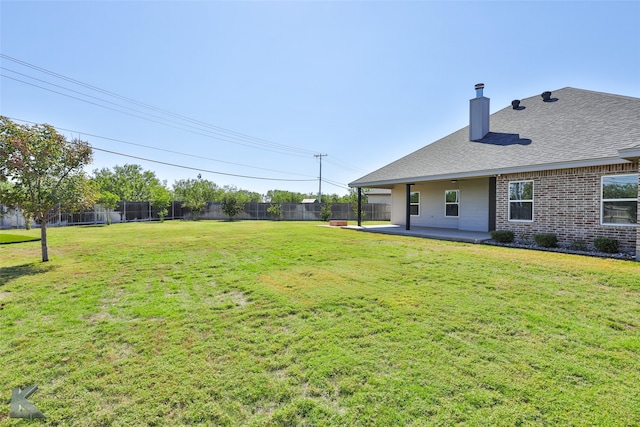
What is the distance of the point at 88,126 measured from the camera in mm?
25406

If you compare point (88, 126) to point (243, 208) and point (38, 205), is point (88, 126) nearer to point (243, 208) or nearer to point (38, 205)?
point (243, 208)

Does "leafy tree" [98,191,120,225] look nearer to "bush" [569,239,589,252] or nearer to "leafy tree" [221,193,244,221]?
"leafy tree" [221,193,244,221]

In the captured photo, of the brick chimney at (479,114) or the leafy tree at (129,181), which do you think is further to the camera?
the leafy tree at (129,181)

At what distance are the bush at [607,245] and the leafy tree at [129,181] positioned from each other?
49.8 metres

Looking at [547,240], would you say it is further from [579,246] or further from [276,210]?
[276,210]

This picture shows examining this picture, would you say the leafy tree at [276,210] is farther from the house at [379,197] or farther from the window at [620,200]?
the window at [620,200]

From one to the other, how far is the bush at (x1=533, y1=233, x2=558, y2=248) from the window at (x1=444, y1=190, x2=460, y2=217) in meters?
5.49

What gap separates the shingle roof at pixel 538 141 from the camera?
29.5ft

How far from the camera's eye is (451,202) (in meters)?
15.1

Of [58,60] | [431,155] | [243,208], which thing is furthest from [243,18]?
[243,208]

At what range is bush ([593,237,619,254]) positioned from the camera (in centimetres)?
800

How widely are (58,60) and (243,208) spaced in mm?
16241

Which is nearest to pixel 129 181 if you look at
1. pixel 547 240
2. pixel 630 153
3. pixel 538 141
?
pixel 538 141

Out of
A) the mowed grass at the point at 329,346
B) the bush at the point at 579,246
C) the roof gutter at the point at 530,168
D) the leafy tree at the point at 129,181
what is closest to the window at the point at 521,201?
the roof gutter at the point at 530,168
